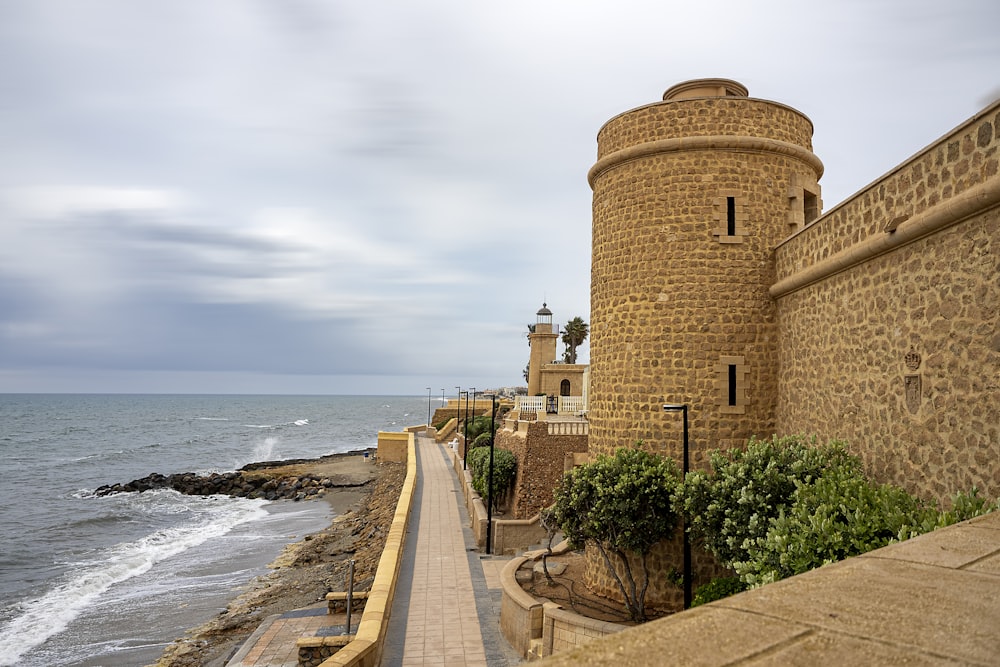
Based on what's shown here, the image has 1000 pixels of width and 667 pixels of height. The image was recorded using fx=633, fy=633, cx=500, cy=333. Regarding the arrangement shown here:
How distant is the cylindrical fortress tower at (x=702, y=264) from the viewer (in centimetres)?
1152

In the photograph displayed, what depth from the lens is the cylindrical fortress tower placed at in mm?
11523

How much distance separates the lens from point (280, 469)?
54656 millimetres

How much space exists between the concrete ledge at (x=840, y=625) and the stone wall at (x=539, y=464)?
20071 mm

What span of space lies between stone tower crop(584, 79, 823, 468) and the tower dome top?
3.03 ft

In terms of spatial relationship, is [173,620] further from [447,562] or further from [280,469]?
[280,469]

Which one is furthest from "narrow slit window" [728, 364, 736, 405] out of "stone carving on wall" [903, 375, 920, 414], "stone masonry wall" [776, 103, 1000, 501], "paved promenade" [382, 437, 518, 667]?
"paved promenade" [382, 437, 518, 667]

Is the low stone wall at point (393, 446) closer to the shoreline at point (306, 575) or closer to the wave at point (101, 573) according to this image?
the shoreline at point (306, 575)

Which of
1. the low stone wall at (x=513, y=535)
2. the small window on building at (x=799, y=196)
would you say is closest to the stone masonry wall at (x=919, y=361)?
the small window on building at (x=799, y=196)

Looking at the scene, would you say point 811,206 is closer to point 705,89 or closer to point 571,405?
point 705,89

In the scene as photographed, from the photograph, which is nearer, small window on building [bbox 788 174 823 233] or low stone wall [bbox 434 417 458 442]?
small window on building [bbox 788 174 823 233]

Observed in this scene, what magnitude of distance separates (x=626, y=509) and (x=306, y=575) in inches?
629

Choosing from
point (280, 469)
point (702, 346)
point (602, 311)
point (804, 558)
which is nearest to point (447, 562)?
point (602, 311)

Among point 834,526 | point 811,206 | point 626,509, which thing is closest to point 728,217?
point 811,206

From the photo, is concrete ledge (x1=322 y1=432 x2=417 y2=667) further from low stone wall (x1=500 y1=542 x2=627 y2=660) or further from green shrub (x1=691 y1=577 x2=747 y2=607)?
green shrub (x1=691 y1=577 x2=747 y2=607)
